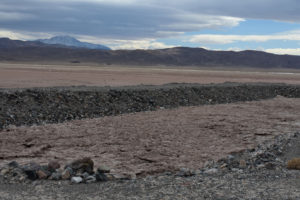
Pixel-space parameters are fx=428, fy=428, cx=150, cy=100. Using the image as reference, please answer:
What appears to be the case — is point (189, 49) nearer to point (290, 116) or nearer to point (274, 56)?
point (274, 56)

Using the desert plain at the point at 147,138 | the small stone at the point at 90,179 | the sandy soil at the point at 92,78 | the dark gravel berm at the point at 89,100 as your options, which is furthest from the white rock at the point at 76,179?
the sandy soil at the point at 92,78

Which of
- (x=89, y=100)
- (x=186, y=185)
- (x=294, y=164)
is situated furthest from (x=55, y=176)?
(x=89, y=100)

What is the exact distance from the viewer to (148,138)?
15297mm

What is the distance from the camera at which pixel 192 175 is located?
964 cm

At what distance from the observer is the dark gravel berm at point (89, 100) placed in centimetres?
1862

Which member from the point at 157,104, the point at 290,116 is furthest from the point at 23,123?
the point at 290,116

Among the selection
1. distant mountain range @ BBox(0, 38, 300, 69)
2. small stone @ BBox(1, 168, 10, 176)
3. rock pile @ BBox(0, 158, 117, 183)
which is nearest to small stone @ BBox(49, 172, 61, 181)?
rock pile @ BBox(0, 158, 117, 183)

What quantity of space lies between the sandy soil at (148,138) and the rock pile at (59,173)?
1310 mm

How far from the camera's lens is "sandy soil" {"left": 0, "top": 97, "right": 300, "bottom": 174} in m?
12.0

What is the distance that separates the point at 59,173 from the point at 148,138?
6.33 metres

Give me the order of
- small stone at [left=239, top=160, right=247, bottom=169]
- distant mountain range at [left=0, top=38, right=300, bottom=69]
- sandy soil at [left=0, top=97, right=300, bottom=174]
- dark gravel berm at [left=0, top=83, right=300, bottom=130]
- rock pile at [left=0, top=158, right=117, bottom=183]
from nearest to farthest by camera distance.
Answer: rock pile at [left=0, top=158, right=117, bottom=183] < small stone at [left=239, top=160, right=247, bottom=169] < sandy soil at [left=0, top=97, right=300, bottom=174] < dark gravel berm at [left=0, top=83, right=300, bottom=130] < distant mountain range at [left=0, top=38, right=300, bottom=69]

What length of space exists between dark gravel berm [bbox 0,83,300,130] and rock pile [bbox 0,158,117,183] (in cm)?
809

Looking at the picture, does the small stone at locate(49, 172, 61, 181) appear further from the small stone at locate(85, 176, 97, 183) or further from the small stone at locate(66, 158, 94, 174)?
the small stone at locate(85, 176, 97, 183)

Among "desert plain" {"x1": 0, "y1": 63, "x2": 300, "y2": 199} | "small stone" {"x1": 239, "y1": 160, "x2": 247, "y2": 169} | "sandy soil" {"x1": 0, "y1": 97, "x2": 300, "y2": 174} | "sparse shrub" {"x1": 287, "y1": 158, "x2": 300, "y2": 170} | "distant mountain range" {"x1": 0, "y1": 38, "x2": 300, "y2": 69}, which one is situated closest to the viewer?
"sparse shrub" {"x1": 287, "y1": 158, "x2": 300, "y2": 170}
